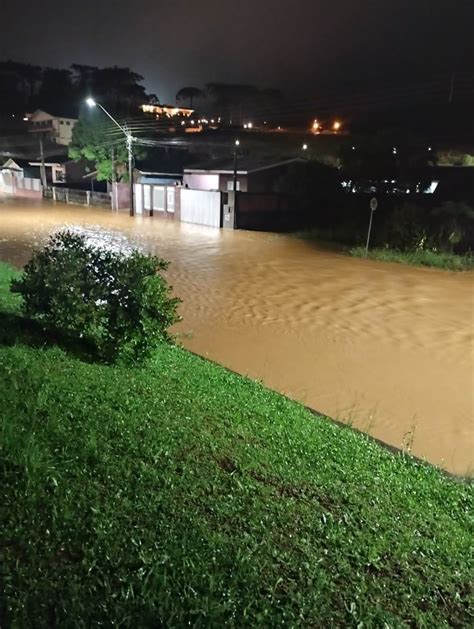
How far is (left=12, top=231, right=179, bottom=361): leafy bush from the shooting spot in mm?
6562

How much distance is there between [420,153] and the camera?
2994 centimetres

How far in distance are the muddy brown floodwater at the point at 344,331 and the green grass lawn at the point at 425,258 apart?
2.54 ft

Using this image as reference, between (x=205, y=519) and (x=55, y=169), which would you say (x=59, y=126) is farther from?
(x=205, y=519)

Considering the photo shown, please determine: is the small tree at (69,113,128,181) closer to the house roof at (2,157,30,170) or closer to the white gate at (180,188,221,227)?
the white gate at (180,188,221,227)

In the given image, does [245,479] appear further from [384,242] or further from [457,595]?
[384,242]

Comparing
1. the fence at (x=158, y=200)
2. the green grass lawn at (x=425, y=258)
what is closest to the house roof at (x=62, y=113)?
the fence at (x=158, y=200)

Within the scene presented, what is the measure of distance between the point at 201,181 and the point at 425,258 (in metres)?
22.7

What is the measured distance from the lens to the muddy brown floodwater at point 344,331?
755 centimetres

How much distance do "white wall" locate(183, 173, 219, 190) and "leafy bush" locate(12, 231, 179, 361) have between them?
3215cm

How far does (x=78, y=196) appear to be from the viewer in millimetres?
45500

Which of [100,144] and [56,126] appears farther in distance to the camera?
[56,126]

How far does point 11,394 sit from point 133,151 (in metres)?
38.1

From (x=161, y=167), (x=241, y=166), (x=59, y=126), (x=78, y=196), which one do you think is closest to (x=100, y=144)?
(x=78, y=196)

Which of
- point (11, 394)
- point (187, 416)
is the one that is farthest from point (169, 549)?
point (11, 394)
